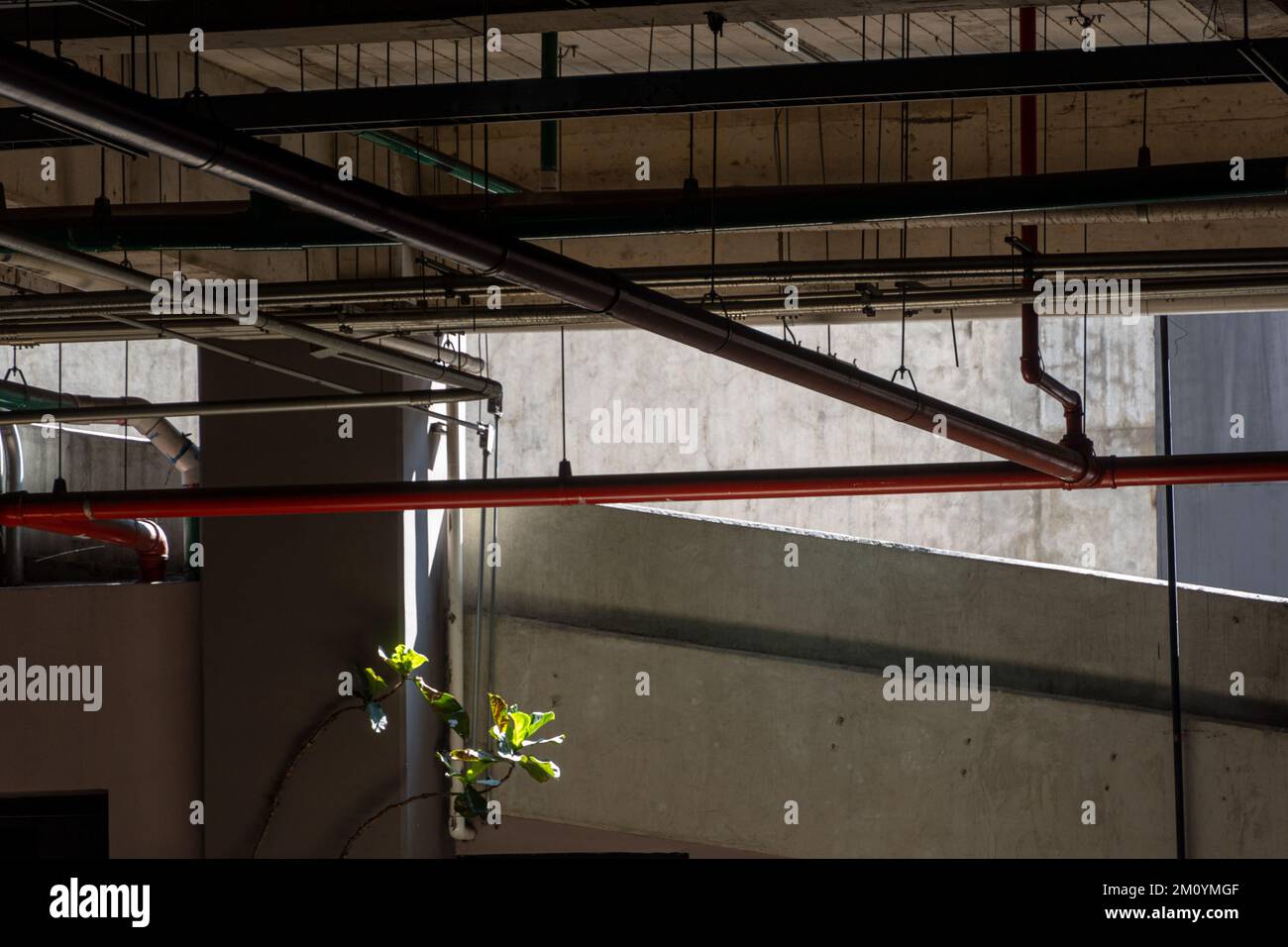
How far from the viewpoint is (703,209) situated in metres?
4.04

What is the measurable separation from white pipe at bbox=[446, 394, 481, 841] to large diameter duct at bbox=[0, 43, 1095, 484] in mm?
4524

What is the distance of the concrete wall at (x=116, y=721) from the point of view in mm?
8344

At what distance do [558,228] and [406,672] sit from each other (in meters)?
4.44

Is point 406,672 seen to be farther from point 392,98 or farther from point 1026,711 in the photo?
point 392,98

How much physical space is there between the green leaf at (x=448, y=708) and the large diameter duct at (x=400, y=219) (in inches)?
162

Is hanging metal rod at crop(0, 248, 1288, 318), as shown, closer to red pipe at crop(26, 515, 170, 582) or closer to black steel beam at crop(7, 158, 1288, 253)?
black steel beam at crop(7, 158, 1288, 253)

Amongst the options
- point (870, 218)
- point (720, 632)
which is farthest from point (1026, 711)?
point (870, 218)

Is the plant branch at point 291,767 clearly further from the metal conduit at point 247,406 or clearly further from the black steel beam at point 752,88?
the black steel beam at point 752,88

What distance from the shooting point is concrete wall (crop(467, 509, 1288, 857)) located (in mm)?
8312

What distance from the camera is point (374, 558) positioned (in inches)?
324

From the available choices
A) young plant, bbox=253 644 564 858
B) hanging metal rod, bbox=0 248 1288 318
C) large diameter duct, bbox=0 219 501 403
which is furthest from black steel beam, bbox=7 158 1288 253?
young plant, bbox=253 644 564 858

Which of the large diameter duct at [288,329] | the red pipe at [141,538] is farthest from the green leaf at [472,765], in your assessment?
the red pipe at [141,538]

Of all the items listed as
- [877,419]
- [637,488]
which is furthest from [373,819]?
[877,419]

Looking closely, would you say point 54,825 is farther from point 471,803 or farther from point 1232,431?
point 1232,431
